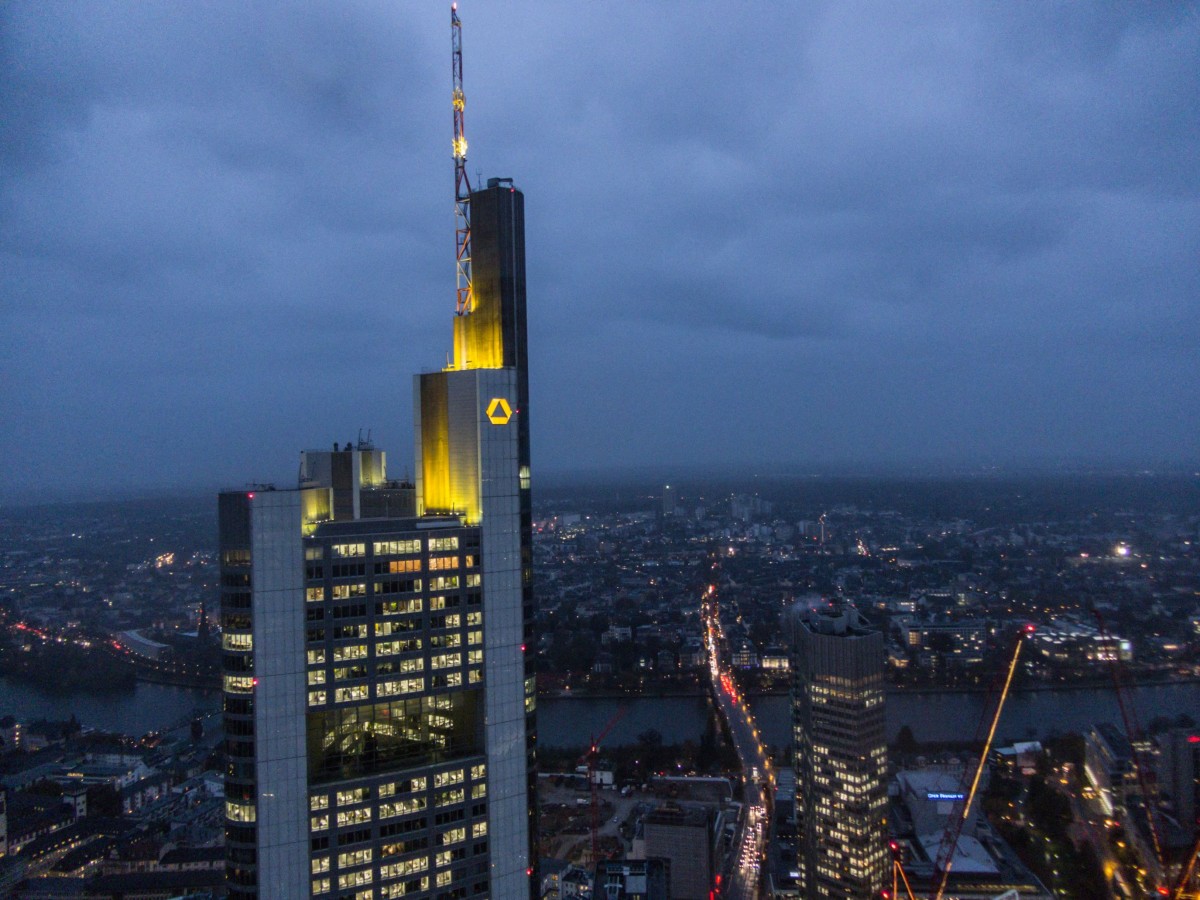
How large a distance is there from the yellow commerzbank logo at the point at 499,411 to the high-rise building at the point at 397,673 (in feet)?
0.05

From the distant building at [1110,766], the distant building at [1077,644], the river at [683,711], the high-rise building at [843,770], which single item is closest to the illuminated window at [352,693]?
the high-rise building at [843,770]

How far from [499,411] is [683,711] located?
1928cm

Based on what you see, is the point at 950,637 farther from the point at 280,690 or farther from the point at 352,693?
the point at 280,690

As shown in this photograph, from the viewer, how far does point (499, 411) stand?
727cm

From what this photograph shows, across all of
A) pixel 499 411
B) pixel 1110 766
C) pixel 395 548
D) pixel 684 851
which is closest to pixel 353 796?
pixel 395 548

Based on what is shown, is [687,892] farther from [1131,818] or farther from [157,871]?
[157,871]

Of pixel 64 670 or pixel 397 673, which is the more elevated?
pixel 397 673

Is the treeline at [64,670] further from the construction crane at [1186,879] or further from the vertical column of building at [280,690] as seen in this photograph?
the construction crane at [1186,879]

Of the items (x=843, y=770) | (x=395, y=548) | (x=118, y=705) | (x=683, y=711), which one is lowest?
(x=683, y=711)

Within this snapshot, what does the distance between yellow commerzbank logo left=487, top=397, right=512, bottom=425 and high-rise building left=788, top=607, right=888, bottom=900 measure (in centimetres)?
807

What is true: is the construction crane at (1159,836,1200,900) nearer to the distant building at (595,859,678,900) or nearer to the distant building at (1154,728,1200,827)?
the distant building at (1154,728,1200,827)

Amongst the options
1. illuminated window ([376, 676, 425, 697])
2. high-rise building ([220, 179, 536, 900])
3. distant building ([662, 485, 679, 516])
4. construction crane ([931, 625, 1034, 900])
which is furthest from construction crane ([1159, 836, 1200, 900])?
distant building ([662, 485, 679, 516])

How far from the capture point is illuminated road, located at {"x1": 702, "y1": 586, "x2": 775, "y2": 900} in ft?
45.5

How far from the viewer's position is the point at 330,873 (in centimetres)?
625
